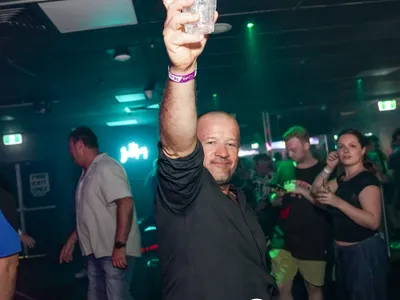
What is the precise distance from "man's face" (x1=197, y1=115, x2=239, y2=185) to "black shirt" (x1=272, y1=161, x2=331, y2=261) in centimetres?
207

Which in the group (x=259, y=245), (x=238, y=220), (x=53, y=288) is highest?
(x=238, y=220)

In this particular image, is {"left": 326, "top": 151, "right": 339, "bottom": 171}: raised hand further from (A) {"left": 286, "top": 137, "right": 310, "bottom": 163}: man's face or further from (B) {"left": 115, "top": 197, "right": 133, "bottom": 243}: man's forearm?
(B) {"left": 115, "top": 197, "right": 133, "bottom": 243}: man's forearm

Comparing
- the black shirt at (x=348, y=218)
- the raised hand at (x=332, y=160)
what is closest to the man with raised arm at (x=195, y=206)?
the black shirt at (x=348, y=218)

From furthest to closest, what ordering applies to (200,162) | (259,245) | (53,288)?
1. (53,288)
2. (259,245)
3. (200,162)

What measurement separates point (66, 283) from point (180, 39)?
617cm

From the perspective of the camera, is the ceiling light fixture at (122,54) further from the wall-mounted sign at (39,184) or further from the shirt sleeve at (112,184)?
the wall-mounted sign at (39,184)

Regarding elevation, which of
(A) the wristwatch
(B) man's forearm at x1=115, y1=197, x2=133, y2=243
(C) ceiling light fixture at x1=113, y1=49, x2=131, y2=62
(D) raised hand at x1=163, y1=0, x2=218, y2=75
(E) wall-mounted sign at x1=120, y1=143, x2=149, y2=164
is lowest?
(A) the wristwatch

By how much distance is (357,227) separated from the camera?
9.55ft

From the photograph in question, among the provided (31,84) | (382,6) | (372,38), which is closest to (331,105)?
(372,38)

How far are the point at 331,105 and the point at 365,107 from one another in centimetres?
130

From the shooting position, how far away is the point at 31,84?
6.67m

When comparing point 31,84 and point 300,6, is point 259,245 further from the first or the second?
point 31,84

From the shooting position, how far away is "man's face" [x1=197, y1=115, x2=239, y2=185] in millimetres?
1527

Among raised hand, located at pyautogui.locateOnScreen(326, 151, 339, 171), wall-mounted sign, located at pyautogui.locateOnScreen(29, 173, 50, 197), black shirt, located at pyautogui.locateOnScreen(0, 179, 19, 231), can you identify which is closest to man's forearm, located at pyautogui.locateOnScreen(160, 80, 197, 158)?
black shirt, located at pyautogui.locateOnScreen(0, 179, 19, 231)
